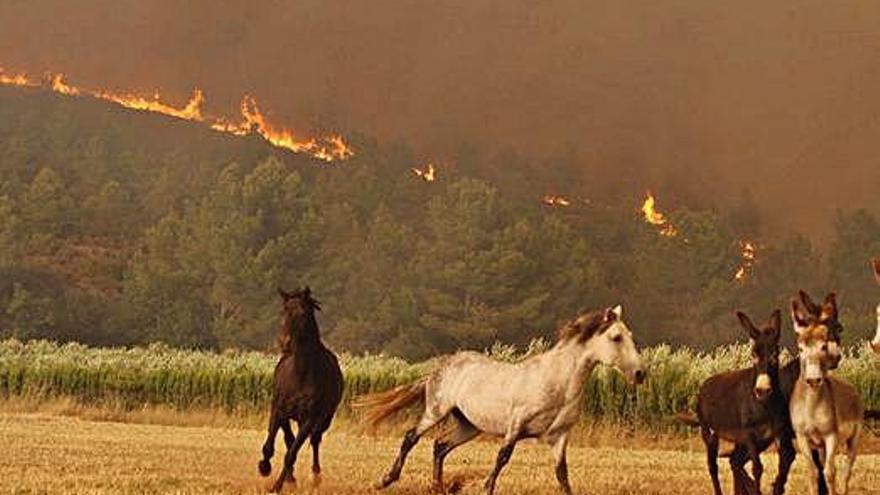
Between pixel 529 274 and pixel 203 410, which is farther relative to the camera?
pixel 529 274

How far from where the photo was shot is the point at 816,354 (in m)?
12.5

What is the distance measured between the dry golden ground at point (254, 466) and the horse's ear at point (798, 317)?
4.16 meters

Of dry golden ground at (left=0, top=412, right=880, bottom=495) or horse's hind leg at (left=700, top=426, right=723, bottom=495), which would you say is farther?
dry golden ground at (left=0, top=412, right=880, bottom=495)

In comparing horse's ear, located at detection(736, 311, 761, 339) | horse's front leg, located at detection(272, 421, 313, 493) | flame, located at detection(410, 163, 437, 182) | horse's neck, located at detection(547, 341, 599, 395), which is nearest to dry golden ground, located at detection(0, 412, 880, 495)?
horse's front leg, located at detection(272, 421, 313, 493)

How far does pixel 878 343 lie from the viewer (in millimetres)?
12750

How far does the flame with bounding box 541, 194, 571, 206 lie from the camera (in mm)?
98312

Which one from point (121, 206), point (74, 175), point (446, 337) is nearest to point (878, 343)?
point (446, 337)

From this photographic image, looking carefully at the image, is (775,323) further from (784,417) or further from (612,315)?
(612,315)

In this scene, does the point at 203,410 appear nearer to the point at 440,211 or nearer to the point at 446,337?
the point at 446,337

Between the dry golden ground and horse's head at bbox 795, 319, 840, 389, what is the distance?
14.0ft

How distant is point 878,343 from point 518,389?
358cm

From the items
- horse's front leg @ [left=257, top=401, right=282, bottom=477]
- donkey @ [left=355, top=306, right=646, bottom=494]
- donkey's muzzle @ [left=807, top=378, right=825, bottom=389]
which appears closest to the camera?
donkey's muzzle @ [left=807, top=378, right=825, bottom=389]

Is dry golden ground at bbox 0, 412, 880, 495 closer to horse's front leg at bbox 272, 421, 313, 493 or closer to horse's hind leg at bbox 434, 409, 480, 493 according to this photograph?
horse's front leg at bbox 272, 421, 313, 493

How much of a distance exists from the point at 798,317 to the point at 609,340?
1.92 metres
